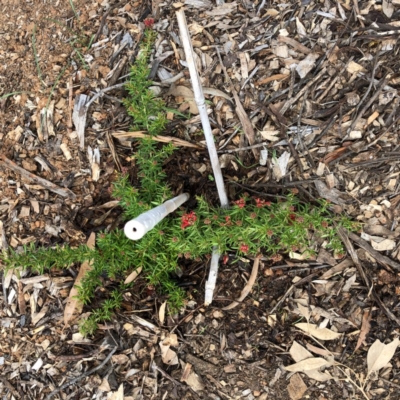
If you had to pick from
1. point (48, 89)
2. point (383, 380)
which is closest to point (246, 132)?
point (48, 89)

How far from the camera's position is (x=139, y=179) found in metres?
3.47

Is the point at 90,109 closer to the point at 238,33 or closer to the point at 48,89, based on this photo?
the point at 48,89

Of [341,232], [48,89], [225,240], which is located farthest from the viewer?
[48,89]

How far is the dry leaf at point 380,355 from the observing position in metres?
3.08

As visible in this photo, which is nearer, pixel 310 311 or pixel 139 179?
pixel 310 311

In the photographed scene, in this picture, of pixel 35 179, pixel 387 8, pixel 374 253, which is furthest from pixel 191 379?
pixel 387 8

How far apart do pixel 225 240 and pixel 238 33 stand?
5.54ft

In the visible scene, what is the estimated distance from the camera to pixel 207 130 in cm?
280

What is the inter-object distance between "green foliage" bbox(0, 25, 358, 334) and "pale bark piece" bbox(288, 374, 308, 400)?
95 centimetres

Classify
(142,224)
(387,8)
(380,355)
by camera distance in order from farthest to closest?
(387,8) < (380,355) < (142,224)

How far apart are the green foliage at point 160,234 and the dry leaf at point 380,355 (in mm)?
780

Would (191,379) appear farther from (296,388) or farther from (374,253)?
(374,253)

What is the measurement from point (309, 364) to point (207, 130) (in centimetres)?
188

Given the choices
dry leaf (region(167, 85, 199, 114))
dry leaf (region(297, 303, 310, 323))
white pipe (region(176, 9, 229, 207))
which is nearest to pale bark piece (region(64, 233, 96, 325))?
white pipe (region(176, 9, 229, 207))
